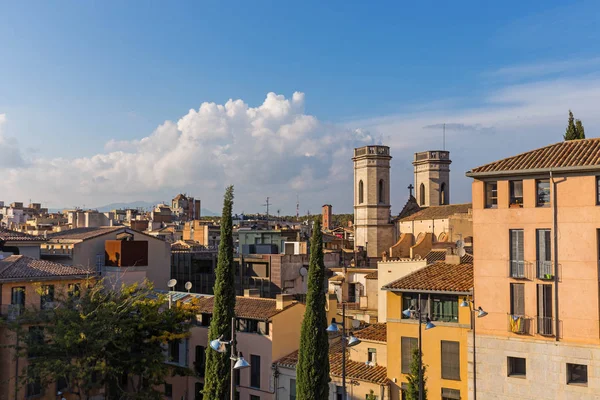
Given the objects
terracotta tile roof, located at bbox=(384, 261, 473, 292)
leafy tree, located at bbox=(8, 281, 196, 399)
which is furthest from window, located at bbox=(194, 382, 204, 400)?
terracotta tile roof, located at bbox=(384, 261, 473, 292)

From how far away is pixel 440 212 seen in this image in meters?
74.1

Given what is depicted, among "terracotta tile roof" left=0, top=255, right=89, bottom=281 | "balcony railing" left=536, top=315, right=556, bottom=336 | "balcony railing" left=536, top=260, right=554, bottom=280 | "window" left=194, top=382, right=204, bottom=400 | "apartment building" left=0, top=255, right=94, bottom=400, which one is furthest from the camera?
"window" left=194, top=382, right=204, bottom=400

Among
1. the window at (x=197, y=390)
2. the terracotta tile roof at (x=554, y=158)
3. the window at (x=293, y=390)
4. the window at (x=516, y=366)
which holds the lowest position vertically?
the window at (x=197, y=390)

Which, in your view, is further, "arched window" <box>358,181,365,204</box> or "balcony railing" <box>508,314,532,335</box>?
"arched window" <box>358,181,365,204</box>

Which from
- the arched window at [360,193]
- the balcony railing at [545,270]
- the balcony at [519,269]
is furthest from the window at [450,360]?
the arched window at [360,193]

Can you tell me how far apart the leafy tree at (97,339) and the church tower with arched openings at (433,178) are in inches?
2619

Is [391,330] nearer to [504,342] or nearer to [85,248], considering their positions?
[504,342]

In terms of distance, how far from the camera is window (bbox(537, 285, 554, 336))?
25172 millimetres

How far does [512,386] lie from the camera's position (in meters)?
26.0

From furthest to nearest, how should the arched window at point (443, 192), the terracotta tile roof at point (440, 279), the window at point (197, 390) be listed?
the arched window at point (443, 192) < the window at point (197, 390) < the terracotta tile roof at point (440, 279)

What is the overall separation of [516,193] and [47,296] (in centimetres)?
2388

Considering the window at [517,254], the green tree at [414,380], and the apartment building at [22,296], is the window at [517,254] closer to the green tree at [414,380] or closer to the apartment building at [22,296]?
the green tree at [414,380]

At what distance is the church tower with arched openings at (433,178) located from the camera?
9394cm

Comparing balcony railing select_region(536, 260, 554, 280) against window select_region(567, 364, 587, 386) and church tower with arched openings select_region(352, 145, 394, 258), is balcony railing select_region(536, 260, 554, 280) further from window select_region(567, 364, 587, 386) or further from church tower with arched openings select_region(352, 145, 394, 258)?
church tower with arched openings select_region(352, 145, 394, 258)
